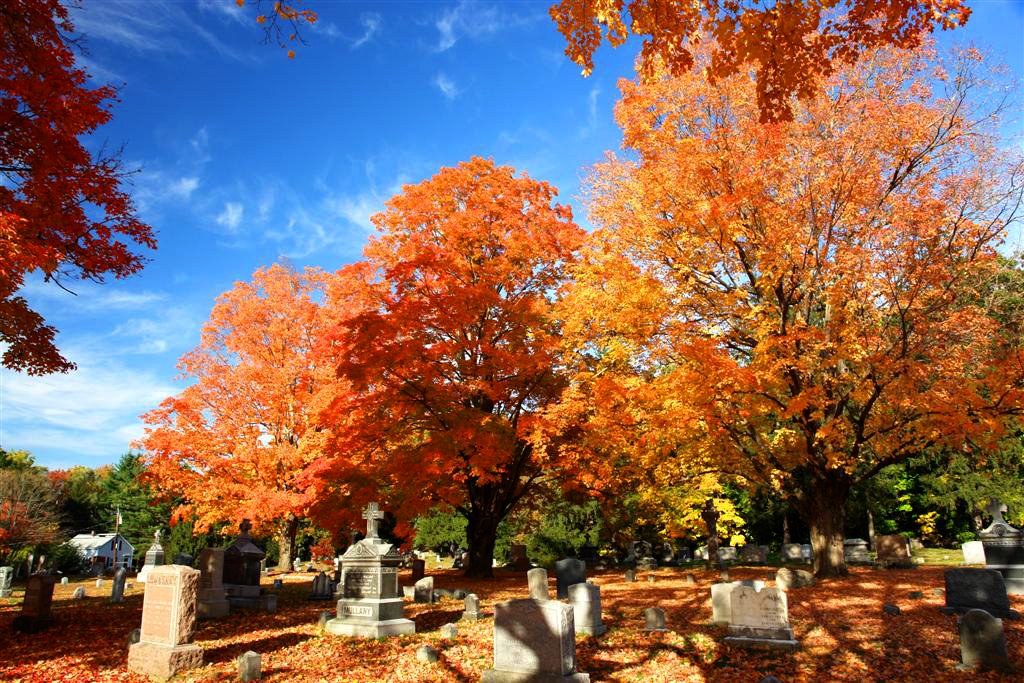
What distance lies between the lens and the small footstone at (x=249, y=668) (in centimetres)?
752

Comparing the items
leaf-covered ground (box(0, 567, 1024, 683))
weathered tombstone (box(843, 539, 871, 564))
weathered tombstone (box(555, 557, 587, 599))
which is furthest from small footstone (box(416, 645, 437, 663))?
weathered tombstone (box(843, 539, 871, 564))

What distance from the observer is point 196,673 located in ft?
25.8

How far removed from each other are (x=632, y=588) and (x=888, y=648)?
397 inches

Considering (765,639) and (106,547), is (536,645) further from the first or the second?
(106,547)

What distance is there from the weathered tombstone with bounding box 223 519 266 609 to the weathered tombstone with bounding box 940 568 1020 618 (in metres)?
14.9

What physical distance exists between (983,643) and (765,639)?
2761mm

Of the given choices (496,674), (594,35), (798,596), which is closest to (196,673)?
(496,674)

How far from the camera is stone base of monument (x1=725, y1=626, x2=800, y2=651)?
902cm

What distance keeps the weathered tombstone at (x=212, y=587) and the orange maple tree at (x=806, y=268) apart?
33.6ft

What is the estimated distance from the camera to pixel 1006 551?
14086 mm

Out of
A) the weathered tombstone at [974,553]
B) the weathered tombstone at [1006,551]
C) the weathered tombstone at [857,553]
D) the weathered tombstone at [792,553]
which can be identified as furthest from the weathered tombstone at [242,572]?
the weathered tombstone at [974,553]

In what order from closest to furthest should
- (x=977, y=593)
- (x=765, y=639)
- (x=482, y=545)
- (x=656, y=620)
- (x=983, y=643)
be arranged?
(x=983, y=643), (x=765, y=639), (x=656, y=620), (x=977, y=593), (x=482, y=545)

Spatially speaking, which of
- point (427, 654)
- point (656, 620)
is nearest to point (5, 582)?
point (427, 654)

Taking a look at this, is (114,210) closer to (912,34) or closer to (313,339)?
(912,34)
